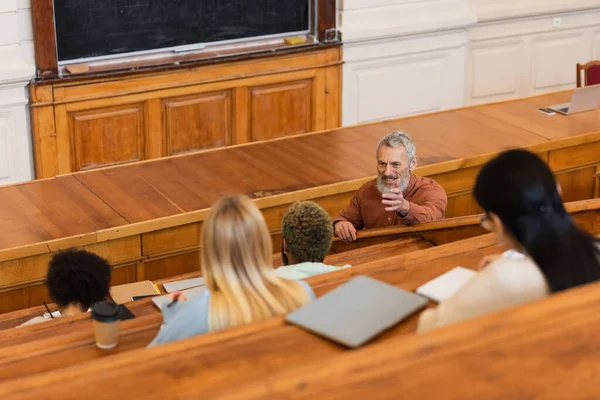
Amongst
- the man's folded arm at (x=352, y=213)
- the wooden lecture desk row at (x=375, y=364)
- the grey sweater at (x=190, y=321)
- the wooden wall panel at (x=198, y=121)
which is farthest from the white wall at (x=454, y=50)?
the wooden lecture desk row at (x=375, y=364)

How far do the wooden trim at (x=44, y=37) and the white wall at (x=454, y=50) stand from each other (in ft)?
6.95

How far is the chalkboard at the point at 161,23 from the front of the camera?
6.31 metres

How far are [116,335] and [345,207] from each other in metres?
2.13

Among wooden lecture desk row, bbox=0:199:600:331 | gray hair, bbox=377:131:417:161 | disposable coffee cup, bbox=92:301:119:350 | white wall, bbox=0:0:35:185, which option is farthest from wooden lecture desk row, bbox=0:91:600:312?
disposable coffee cup, bbox=92:301:119:350

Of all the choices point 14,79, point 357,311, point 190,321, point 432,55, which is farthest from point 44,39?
point 357,311

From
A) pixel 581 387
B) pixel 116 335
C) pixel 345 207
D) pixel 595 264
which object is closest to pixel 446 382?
pixel 581 387

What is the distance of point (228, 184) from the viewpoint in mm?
5195

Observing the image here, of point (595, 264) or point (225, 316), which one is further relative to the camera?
point (225, 316)

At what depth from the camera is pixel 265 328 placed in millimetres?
2482

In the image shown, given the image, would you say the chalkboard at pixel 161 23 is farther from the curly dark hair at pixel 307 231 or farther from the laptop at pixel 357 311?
the laptop at pixel 357 311

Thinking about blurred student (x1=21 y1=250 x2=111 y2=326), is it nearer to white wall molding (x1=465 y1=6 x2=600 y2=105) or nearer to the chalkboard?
the chalkboard

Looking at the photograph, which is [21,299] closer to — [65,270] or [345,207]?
[65,270]

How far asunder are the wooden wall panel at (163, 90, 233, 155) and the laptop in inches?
168

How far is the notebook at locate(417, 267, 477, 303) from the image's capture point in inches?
109
